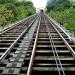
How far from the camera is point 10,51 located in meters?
9.26

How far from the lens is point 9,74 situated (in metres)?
6.56

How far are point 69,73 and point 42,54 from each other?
2014 millimetres

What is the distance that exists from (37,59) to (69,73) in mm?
1373

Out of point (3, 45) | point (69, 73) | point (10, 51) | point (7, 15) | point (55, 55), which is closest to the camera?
point (69, 73)

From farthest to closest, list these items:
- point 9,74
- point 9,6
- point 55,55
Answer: point 9,6
point 55,55
point 9,74

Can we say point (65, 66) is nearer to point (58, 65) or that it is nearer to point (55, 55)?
point (58, 65)

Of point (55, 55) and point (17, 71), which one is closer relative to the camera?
point (17, 71)

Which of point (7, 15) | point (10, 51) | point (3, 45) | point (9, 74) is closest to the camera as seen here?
point (9, 74)

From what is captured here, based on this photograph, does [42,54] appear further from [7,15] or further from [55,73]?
[7,15]

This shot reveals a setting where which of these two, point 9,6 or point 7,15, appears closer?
point 7,15

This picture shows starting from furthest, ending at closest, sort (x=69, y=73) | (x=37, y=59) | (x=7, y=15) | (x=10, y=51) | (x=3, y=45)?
(x=7, y=15) < (x=3, y=45) < (x=10, y=51) < (x=37, y=59) < (x=69, y=73)

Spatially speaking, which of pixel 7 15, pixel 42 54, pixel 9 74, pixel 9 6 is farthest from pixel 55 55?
pixel 9 6

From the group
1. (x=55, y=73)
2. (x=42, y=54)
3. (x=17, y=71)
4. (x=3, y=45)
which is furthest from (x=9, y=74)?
(x=3, y=45)

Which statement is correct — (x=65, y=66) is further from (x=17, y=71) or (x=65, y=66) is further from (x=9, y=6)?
(x=9, y=6)
